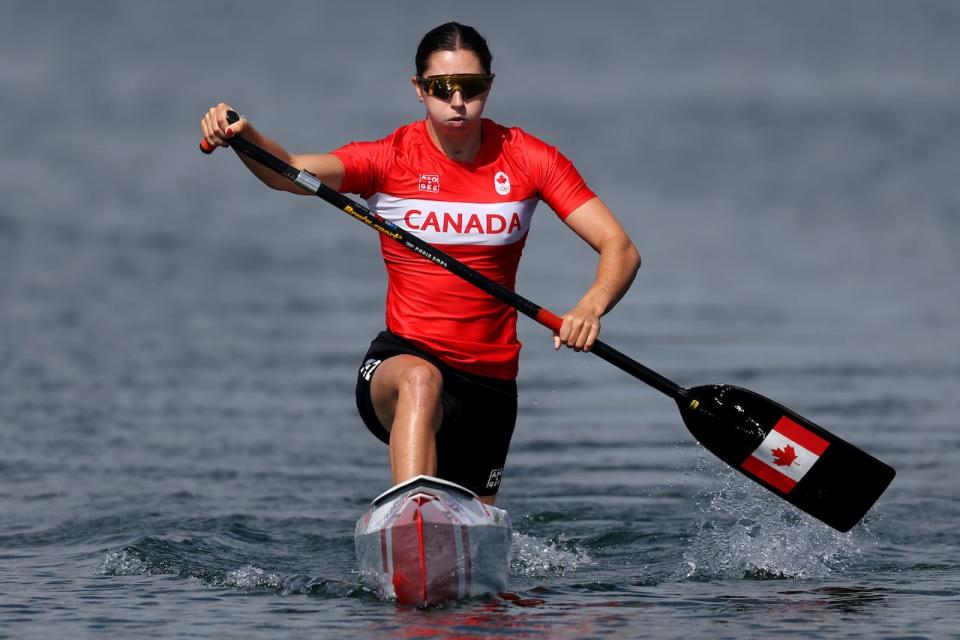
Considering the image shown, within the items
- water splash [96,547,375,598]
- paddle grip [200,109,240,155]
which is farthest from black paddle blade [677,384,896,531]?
paddle grip [200,109,240,155]

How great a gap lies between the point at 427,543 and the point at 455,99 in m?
1.86

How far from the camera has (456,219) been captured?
7.48 metres

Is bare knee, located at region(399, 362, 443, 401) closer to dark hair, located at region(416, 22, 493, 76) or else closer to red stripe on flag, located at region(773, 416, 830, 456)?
dark hair, located at region(416, 22, 493, 76)

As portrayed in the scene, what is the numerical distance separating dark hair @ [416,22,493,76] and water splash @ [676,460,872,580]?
253cm

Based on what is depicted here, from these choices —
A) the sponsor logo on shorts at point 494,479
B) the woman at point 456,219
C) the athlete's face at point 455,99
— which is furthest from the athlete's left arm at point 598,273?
the sponsor logo on shorts at point 494,479

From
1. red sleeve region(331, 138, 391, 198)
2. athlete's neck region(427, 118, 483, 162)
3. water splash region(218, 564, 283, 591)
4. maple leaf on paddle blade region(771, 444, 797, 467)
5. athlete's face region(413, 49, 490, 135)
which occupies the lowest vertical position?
water splash region(218, 564, 283, 591)

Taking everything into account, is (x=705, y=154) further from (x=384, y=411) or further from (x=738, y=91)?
(x=384, y=411)

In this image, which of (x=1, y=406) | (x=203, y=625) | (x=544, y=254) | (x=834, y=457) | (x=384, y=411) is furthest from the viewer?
(x=544, y=254)

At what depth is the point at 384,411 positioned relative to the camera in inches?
289

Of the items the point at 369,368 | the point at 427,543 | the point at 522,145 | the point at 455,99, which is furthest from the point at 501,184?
the point at 427,543

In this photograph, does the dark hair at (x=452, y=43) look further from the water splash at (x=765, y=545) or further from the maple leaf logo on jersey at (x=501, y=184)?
the water splash at (x=765, y=545)

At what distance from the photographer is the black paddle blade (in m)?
7.88

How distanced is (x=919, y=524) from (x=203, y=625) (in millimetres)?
4370

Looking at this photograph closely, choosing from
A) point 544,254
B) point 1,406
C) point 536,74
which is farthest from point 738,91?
point 1,406
